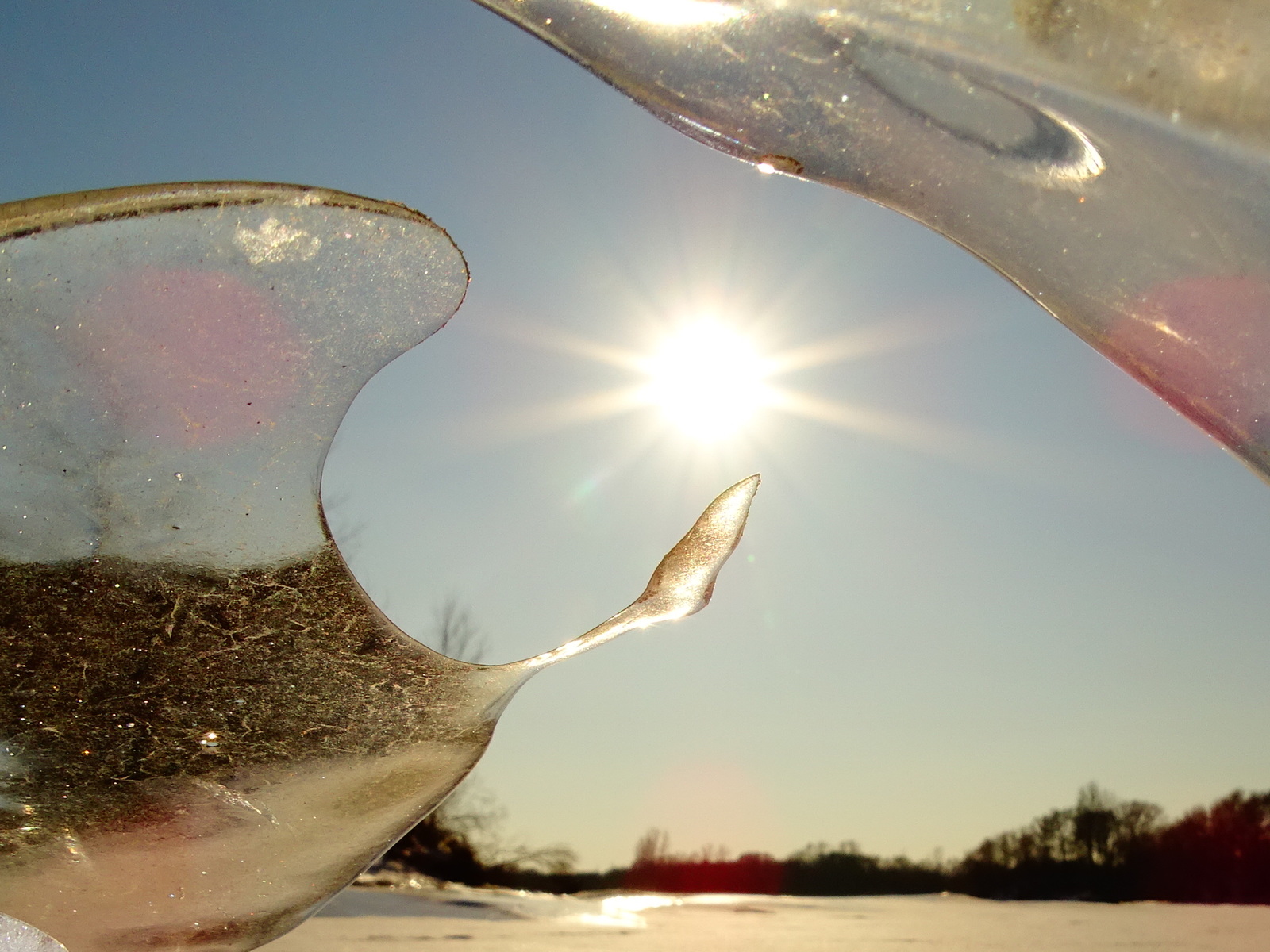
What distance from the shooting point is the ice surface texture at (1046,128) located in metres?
0.55

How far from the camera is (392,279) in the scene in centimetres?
74

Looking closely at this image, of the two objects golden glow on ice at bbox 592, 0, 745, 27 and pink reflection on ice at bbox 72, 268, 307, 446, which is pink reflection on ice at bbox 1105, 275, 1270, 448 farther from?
pink reflection on ice at bbox 72, 268, 307, 446

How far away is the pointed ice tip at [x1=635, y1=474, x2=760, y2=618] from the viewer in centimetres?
93

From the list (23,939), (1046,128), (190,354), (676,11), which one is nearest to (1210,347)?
(1046,128)

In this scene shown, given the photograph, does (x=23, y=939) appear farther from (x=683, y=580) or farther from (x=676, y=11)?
(x=676, y=11)

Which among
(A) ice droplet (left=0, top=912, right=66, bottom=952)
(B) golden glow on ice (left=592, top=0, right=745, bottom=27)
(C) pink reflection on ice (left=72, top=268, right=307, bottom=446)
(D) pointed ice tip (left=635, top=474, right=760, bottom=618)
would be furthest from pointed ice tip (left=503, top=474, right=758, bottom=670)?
(A) ice droplet (left=0, top=912, right=66, bottom=952)

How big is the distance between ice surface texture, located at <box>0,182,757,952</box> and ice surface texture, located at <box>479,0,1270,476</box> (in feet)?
0.81

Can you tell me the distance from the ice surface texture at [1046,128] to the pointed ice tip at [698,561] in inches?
14.1

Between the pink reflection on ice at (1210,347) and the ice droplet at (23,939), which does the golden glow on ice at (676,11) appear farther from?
the ice droplet at (23,939)

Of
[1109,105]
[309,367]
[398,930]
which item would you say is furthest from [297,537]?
[398,930]

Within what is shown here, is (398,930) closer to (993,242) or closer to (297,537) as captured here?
(297,537)

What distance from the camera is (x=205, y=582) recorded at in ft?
2.90

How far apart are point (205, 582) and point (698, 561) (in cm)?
48

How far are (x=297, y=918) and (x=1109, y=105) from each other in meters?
1.14
